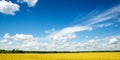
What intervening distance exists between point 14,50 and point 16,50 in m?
1.77

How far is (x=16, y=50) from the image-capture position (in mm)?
143750

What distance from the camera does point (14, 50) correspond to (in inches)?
5669
